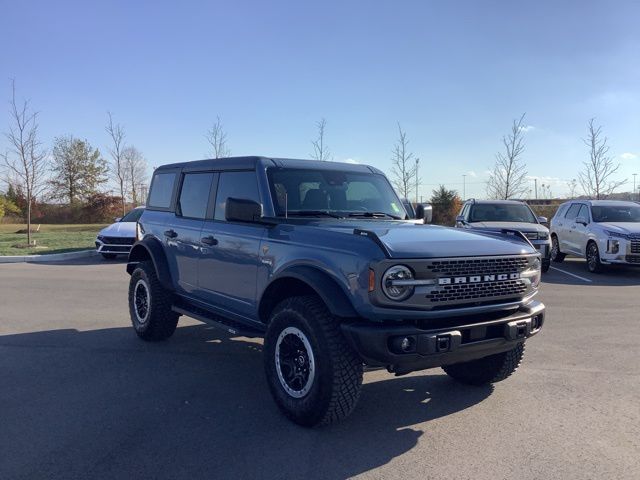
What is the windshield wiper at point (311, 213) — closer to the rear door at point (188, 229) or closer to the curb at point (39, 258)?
the rear door at point (188, 229)

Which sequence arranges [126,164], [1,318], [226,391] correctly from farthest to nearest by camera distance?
[126,164] < [1,318] < [226,391]

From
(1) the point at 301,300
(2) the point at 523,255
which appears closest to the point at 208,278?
(1) the point at 301,300

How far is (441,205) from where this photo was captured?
30.1 meters

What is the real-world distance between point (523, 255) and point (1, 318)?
7187 mm

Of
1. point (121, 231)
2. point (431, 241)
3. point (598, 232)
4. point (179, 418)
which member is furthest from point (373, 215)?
point (121, 231)

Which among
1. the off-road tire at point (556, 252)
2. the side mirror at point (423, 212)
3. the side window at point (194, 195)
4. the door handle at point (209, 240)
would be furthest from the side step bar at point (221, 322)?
the off-road tire at point (556, 252)

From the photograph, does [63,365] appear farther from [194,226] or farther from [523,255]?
[523,255]

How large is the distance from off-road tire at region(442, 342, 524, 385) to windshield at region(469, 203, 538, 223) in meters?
9.05

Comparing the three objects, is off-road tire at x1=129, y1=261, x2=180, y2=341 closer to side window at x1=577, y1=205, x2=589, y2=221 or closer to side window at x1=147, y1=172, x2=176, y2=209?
side window at x1=147, y1=172, x2=176, y2=209

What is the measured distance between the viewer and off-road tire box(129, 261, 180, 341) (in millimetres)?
6234

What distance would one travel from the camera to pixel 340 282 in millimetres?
3836

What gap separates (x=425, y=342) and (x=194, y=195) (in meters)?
3.46

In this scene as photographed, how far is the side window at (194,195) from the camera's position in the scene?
579cm

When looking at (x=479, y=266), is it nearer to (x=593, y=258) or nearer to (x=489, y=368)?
(x=489, y=368)
